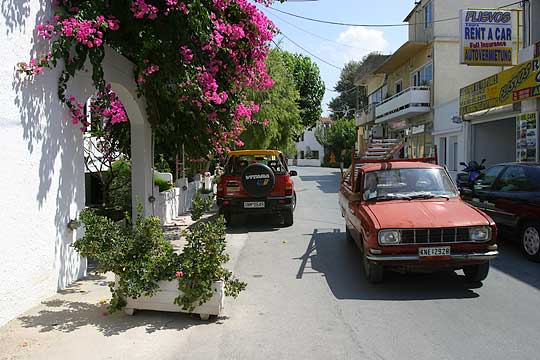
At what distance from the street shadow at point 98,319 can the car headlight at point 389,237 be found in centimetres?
222

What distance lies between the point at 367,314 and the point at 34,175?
13.0ft

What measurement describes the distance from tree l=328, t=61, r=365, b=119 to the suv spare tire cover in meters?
56.3

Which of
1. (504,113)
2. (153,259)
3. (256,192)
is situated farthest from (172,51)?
(504,113)

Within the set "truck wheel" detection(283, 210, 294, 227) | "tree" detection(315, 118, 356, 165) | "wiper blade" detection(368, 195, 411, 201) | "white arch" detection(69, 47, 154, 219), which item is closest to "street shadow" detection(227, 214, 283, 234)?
"truck wheel" detection(283, 210, 294, 227)

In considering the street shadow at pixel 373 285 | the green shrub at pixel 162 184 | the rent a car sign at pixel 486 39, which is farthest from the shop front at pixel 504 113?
the green shrub at pixel 162 184

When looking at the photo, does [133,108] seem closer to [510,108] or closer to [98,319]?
[98,319]

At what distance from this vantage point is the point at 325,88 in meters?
44.9

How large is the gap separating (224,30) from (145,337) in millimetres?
4696

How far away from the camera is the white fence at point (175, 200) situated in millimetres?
11577

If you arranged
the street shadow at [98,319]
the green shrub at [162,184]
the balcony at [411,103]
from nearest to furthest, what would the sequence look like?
1. the street shadow at [98,319]
2. the green shrub at [162,184]
3. the balcony at [411,103]

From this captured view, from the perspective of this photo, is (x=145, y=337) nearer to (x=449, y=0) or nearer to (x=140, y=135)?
(x=140, y=135)

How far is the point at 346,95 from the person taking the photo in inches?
2815

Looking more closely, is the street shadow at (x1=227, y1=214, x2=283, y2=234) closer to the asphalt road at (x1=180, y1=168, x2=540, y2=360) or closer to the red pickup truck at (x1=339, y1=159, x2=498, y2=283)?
the asphalt road at (x1=180, y1=168, x2=540, y2=360)

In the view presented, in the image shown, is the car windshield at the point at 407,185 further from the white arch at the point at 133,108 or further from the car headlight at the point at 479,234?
the white arch at the point at 133,108
